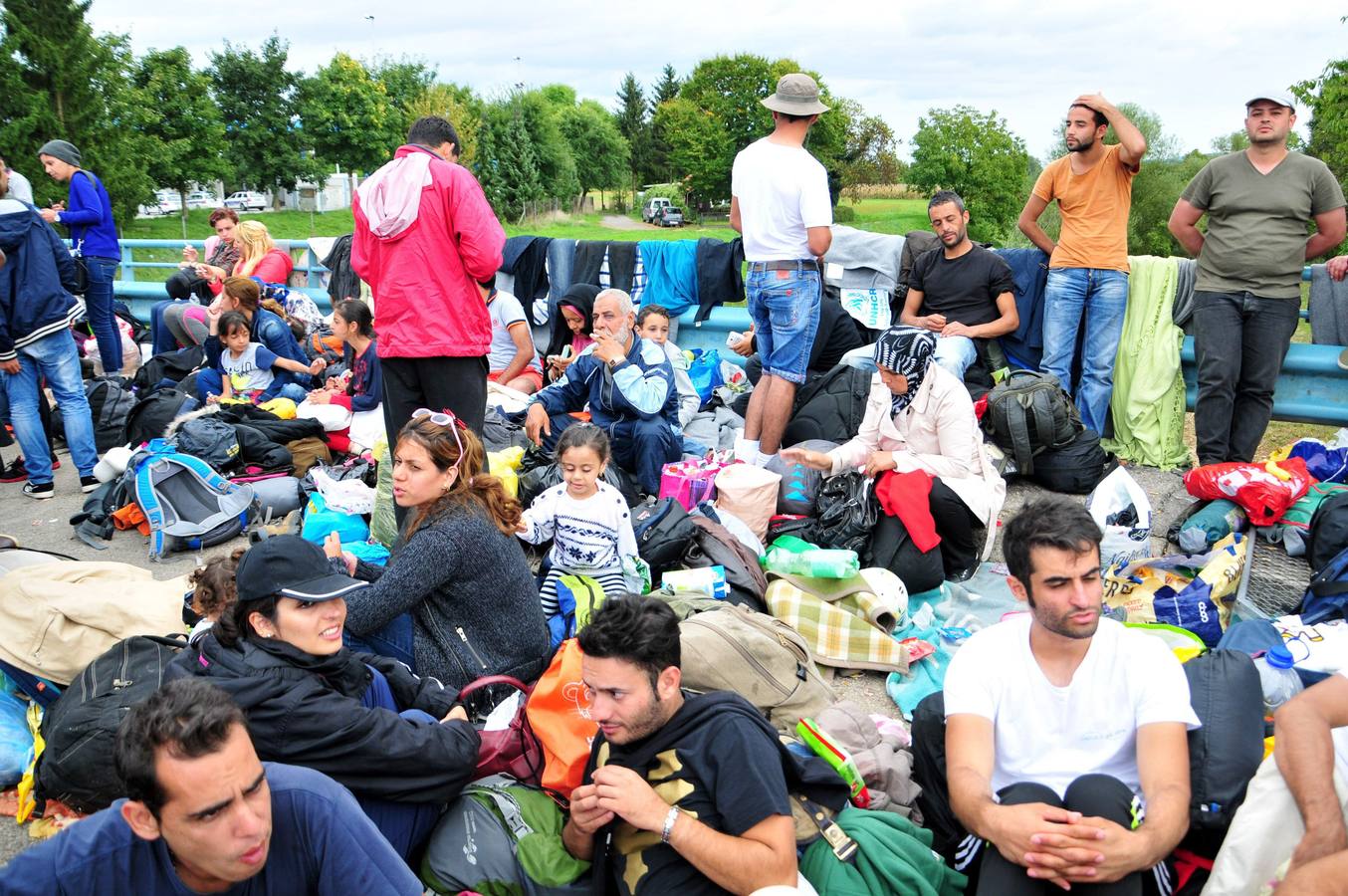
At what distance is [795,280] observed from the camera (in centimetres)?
593

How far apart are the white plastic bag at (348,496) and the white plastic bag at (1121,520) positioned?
396cm

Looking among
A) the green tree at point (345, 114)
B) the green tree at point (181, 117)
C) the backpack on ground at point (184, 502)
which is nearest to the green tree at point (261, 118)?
the green tree at point (345, 114)

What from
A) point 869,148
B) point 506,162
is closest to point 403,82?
point 506,162

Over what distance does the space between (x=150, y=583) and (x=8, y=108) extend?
32386 mm

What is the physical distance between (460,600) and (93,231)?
22.6 feet

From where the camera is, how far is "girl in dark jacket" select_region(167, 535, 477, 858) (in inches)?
105

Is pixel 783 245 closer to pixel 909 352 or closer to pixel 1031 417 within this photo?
pixel 909 352

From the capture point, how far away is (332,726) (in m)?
2.67

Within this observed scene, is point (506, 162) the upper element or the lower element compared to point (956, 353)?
upper

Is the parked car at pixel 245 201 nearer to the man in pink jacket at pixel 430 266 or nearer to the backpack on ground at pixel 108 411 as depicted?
the backpack on ground at pixel 108 411

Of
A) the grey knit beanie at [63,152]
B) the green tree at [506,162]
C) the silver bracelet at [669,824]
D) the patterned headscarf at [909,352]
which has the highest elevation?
the green tree at [506,162]

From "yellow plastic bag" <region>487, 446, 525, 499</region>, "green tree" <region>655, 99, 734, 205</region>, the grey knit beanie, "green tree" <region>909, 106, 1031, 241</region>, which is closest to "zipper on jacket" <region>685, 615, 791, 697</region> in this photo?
"yellow plastic bag" <region>487, 446, 525, 499</region>

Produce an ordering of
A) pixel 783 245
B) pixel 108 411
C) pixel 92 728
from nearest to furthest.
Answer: pixel 92 728 → pixel 783 245 → pixel 108 411

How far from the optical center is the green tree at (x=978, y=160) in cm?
4122
